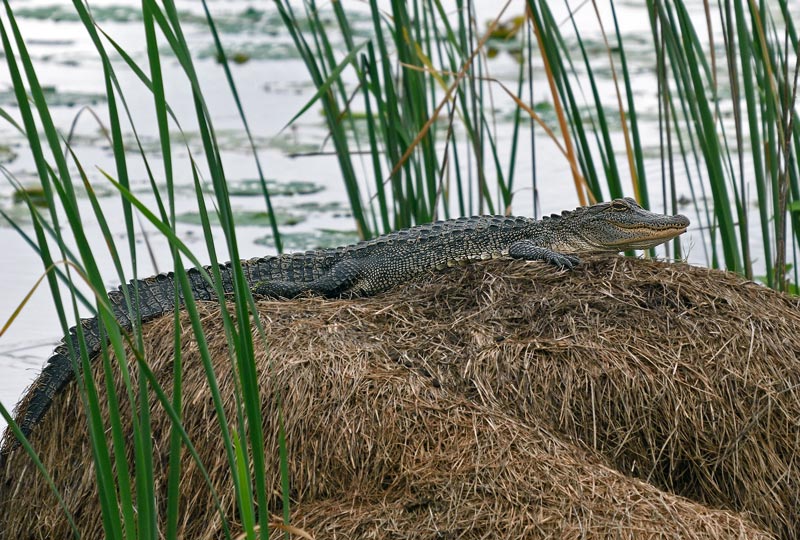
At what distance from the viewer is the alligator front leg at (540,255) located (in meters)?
3.38

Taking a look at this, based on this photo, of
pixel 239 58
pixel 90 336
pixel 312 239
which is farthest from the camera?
pixel 239 58

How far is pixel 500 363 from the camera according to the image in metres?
2.87

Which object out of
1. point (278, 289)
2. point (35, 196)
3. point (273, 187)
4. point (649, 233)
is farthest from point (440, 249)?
point (35, 196)

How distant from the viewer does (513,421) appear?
2.73m

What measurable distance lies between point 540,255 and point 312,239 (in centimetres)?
244

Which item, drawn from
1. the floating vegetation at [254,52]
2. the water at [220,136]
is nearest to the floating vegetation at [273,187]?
the water at [220,136]

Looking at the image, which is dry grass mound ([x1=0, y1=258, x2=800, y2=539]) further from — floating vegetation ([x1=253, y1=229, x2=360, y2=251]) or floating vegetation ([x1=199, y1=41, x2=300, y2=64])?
floating vegetation ([x1=199, y1=41, x2=300, y2=64])

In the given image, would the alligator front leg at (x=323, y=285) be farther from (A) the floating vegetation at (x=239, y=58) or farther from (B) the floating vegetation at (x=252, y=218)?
(A) the floating vegetation at (x=239, y=58)

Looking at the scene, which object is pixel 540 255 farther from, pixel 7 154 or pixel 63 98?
pixel 63 98

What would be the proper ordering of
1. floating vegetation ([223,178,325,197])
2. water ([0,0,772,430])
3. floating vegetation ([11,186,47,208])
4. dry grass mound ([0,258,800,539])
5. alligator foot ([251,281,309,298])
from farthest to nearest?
floating vegetation ([223,178,325,197]) < floating vegetation ([11,186,47,208]) < water ([0,0,772,430]) < alligator foot ([251,281,309,298]) < dry grass mound ([0,258,800,539])

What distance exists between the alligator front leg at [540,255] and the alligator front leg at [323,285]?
0.54 meters

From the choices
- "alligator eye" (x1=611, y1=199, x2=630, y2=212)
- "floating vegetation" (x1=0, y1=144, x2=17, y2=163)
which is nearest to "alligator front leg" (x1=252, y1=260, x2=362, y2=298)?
"alligator eye" (x1=611, y1=199, x2=630, y2=212)

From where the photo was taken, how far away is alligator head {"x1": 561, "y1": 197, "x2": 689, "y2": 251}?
12.0 feet

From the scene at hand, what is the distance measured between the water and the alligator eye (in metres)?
0.29
